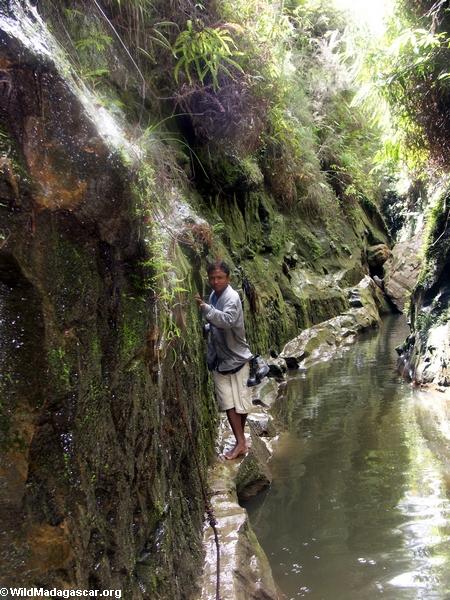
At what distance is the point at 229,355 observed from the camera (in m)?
5.04

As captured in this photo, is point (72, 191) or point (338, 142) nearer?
point (72, 191)

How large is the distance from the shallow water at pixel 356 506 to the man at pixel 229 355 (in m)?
0.90

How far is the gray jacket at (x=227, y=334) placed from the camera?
4.77m

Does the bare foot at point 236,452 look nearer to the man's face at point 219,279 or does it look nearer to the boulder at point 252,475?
the boulder at point 252,475

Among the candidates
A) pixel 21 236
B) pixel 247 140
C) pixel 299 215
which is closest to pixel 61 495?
pixel 21 236

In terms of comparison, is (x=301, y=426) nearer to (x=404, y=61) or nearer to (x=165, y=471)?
(x=165, y=471)

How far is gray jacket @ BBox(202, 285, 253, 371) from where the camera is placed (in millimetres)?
4773

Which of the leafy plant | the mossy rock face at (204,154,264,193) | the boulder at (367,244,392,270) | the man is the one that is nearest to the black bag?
the man

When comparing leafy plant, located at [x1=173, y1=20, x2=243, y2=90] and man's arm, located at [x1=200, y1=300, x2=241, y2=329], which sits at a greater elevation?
leafy plant, located at [x1=173, y1=20, x2=243, y2=90]

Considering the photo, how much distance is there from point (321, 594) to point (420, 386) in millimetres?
5693

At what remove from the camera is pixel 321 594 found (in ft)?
11.9

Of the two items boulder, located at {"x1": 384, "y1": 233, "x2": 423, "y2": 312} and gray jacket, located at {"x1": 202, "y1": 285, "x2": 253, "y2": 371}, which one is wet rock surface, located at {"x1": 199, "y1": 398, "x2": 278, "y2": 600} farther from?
boulder, located at {"x1": 384, "y1": 233, "x2": 423, "y2": 312}

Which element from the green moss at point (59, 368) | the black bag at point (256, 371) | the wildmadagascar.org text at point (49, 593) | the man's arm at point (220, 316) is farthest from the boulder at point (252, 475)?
the green moss at point (59, 368)

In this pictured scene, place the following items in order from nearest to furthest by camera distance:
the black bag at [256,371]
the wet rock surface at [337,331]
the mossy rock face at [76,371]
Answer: the mossy rock face at [76,371], the black bag at [256,371], the wet rock surface at [337,331]
